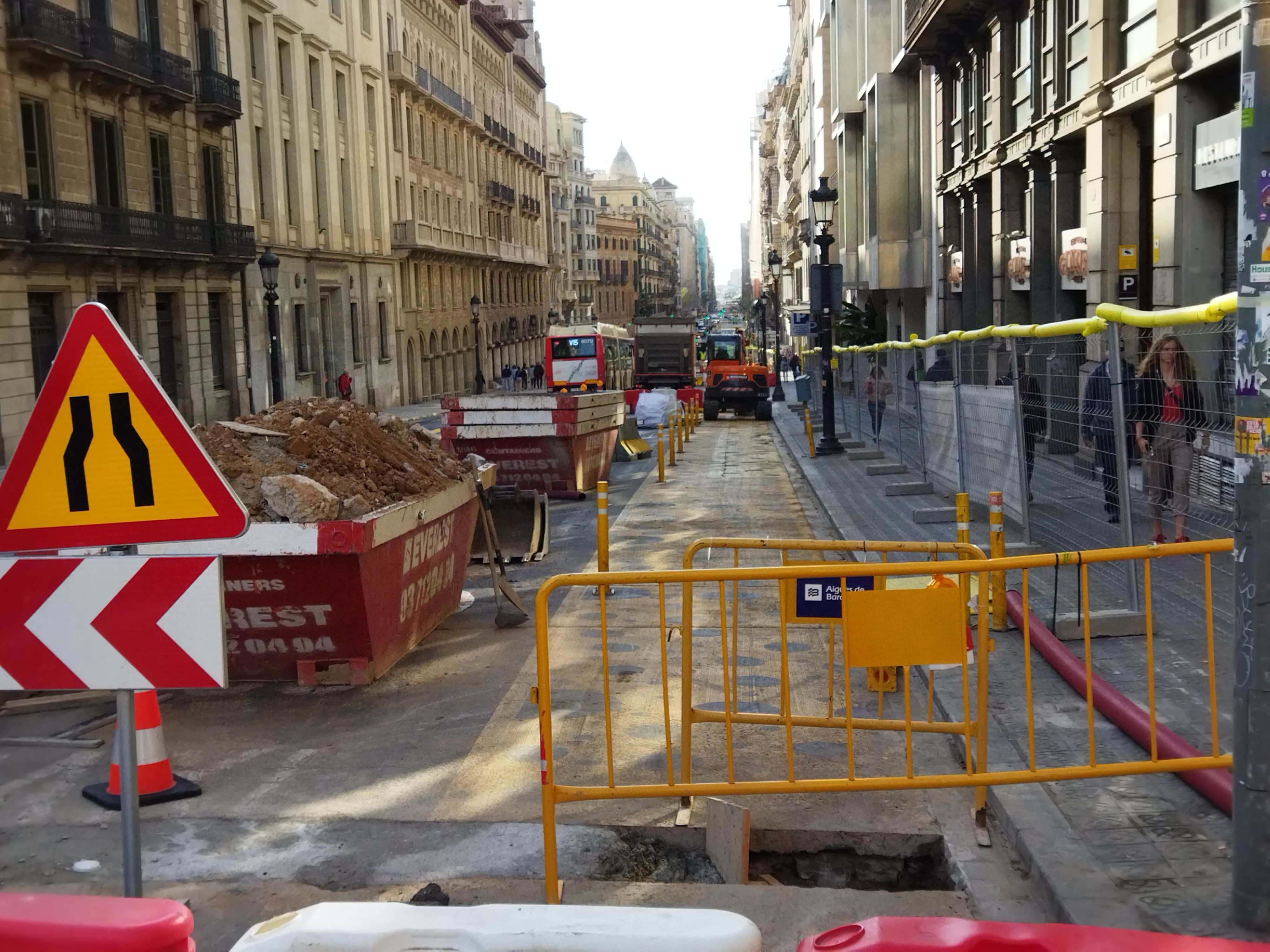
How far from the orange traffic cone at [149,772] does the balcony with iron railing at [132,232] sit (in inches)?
973

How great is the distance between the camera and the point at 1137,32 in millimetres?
16484

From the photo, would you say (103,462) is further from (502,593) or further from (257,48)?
(257,48)

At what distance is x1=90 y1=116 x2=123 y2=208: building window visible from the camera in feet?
105

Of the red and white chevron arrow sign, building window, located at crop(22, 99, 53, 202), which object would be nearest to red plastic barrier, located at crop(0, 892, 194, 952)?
the red and white chevron arrow sign

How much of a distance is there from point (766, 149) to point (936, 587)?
120219 mm

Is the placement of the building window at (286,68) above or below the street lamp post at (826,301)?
above

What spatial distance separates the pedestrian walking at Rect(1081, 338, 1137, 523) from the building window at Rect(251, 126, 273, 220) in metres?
37.5

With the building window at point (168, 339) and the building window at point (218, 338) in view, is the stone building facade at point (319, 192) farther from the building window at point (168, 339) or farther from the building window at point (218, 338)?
the building window at point (168, 339)

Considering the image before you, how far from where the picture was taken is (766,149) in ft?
396

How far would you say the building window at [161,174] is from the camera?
116 ft

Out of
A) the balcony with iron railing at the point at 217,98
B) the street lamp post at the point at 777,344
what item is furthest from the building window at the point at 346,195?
the street lamp post at the point at 777,344

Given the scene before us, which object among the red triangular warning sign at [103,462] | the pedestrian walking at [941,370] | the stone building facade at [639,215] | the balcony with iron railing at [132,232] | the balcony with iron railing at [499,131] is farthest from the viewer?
the stone building facade at [639,215]

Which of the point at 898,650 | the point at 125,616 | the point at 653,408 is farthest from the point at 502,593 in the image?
the point at 653,408

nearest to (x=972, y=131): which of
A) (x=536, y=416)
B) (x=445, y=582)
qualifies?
(x=536, y=416)
